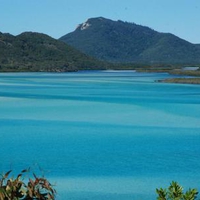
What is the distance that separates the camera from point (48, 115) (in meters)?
33.9

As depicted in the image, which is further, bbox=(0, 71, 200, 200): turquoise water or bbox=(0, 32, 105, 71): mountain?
bbox=(0, 32, 105, 71): mountain

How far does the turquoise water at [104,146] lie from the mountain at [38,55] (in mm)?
91222

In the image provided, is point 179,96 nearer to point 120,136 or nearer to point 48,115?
point 48,115

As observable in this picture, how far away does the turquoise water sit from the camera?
15.9m

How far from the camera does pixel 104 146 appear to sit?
2208cm

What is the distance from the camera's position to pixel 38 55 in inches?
5827

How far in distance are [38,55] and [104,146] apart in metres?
128

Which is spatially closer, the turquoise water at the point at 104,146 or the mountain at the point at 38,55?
the turquoise water at the point at 104,146

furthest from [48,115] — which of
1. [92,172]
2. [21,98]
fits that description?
Result: [92,172]

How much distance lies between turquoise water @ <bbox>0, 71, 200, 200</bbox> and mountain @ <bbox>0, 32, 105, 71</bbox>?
9122 centimetres

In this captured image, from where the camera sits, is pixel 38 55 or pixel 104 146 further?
pixel 38 55

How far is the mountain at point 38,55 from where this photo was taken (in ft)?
437

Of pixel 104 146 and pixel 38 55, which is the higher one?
pixel 38 55

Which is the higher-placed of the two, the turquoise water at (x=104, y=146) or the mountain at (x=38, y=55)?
the mountain at (x=38, y=55)
